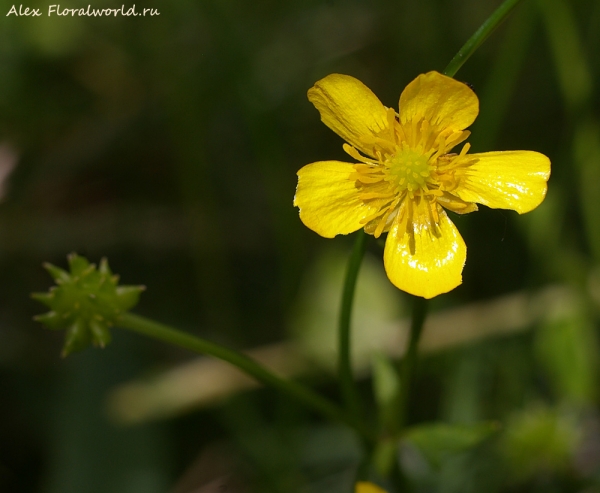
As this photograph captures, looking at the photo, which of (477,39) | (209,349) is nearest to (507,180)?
(477,39)

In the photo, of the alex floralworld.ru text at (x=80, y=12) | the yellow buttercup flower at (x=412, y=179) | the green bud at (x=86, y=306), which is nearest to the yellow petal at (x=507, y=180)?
the yellow buttercup flower at (x=412, y=179)

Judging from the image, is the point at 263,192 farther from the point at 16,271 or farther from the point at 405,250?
the point at 405,250

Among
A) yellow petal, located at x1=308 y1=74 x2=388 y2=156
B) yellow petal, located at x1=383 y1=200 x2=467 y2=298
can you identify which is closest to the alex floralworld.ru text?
yellow petal, located at x1=308 y1=74 x2=388 y2=156

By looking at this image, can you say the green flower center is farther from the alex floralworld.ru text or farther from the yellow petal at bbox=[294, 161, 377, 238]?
the alex floralworld.ru text

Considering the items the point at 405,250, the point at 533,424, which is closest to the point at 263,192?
the point at 533,424

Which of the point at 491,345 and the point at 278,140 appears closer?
the point at 491,345

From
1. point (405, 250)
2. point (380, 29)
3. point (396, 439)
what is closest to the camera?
point (405, 250)
